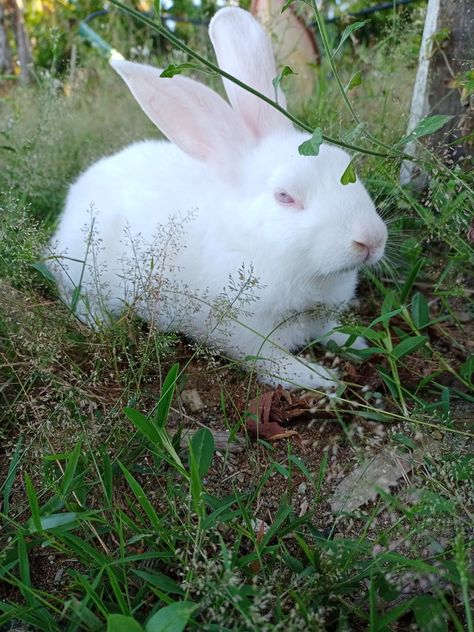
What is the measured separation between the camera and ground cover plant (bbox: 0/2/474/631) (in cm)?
144

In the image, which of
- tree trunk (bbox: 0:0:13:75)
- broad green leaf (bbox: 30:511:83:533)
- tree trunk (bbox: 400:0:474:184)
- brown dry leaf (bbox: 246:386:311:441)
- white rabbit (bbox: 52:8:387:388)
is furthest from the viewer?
tree trunk (bbox: 0:0:13:75)

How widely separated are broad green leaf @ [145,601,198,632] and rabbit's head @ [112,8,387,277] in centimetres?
123

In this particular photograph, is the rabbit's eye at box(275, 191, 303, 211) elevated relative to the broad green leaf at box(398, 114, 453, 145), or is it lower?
lower

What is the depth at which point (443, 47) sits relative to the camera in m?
2.79

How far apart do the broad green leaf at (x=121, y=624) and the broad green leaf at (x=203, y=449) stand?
1.52ft

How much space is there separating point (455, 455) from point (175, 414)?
881 millimetres

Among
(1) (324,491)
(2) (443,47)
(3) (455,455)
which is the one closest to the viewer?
(3) (455,455)

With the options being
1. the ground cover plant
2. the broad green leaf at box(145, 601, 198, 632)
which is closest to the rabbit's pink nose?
the ground cover plant

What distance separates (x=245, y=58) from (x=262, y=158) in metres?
0.37

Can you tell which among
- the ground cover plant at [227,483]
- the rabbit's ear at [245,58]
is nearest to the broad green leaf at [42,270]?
the ground cover plant at [227,483]

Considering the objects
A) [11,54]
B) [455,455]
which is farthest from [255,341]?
[11,54]

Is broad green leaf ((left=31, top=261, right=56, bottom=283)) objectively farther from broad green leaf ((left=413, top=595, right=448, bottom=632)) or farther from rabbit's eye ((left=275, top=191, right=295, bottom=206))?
broad green leaf ((left=413, top=595, right=448, bottom=632))

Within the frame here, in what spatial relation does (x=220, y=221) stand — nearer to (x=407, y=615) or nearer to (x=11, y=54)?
(x=407, y=615)

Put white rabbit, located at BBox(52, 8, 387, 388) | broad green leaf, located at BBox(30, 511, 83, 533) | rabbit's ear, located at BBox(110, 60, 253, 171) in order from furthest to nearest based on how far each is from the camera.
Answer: rabbit's ear, located at BBox(110, 60, 253, 171) < white rabbit, located at BBox(52, 8, 387, 388) < broad green leaf, located at BBox(30, 511, 83, 533)
